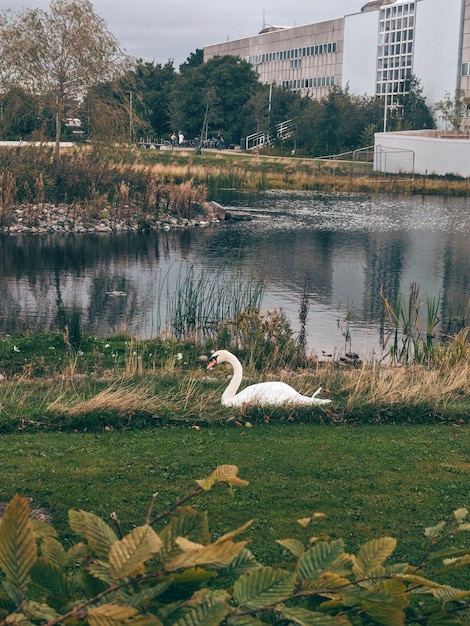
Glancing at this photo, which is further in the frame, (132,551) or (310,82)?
(310,82)

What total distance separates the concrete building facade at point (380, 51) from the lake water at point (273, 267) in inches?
1834

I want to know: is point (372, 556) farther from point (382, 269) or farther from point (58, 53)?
point (58, 53)

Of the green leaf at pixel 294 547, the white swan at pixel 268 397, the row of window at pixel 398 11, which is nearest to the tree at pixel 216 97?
the row of window at pixel 398 11

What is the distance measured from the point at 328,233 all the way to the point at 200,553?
3005cm

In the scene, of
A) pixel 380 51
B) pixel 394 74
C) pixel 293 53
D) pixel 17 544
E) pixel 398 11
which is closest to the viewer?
pixel 17 544

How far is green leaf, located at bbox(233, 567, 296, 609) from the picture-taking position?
2.04 meters

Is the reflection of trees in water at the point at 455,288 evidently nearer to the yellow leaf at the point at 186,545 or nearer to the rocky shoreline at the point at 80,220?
the rocky shoreline at the point at 80,220

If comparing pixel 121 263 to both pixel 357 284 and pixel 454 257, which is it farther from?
pixel 454 257

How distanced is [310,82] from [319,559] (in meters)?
105

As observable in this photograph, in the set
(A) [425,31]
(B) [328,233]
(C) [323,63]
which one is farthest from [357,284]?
(C) [323,63]

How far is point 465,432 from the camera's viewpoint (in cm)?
841

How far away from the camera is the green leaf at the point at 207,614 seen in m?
1.93

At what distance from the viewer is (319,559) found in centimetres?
228

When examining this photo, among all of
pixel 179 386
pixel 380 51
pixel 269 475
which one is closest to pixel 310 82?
pixel 380 51
